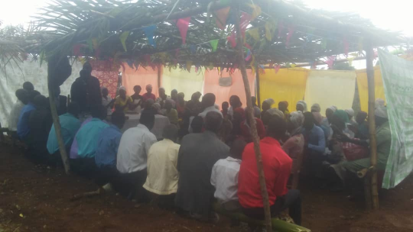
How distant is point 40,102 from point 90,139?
75.0 inches

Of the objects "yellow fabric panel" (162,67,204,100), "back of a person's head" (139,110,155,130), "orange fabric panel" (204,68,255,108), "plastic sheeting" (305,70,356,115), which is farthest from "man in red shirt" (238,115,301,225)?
"yellow fabric panel" (162,67,204,100)

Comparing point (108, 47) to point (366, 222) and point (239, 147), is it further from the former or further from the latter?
point (366, 222)

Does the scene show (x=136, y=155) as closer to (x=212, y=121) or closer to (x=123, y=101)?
(x=212, y=121)

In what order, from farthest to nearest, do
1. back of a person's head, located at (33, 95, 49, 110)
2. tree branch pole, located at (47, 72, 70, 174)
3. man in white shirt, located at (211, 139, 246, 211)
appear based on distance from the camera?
back of a person's head, located at (33, 95, 49, 110)
tree branch pole, located at (47, 72, 70, 174)
man in white shirt, located at (211, 139, 246, 211)

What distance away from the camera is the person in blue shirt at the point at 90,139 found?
18.6ft

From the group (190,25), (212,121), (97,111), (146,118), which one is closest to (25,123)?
(97,111)

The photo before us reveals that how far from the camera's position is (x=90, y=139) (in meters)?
5.70

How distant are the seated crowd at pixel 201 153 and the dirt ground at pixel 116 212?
24 cm

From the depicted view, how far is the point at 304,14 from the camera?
4191 mm

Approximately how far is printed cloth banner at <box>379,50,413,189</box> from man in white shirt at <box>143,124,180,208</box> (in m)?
2.91

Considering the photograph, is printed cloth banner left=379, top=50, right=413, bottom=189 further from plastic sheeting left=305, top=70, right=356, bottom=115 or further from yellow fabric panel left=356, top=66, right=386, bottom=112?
plastic sheeting left=305, top=70, right=356, bottom=115

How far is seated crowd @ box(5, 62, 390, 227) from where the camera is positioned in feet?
12.3

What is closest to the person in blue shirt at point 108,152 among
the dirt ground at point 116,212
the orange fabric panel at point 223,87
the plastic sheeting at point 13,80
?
the dirt ground at point 116,212

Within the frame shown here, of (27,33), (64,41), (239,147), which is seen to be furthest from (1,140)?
(239,147)
